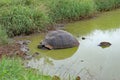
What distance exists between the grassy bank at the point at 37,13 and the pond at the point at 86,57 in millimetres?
523

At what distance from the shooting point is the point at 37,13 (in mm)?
10836

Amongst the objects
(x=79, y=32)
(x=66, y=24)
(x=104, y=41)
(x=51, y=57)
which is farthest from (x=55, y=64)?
(x=66, y=24)

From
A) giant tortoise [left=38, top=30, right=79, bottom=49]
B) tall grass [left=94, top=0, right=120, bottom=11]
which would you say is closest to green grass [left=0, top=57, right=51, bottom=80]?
giant tortoise [left=38, top=30, right=79, bottom=49]

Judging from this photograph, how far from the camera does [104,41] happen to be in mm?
9211

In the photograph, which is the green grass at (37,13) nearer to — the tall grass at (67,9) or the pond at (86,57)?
the tall grass at (67,9)

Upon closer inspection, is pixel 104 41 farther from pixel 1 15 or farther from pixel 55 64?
pixel 1 15

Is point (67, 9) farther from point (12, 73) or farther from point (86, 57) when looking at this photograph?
point (12, 73)

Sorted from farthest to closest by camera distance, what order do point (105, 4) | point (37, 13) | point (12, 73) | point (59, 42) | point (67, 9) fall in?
1. point (105, 4)
2. point (67, 9)
3. point (37, 13)
4. point (59, 42)
5. point (12, 73)

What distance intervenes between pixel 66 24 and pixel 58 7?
0.73m

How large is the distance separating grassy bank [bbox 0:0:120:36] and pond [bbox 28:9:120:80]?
1.72 feet

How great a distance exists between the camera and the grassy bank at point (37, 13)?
34.0 ft

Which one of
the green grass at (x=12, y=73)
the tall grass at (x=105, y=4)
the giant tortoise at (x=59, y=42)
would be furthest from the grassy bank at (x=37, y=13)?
the green grass at (x=12, y=73)

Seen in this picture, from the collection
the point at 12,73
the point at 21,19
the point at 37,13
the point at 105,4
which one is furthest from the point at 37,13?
the point at 12,73

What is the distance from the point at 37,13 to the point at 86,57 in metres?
3.56
